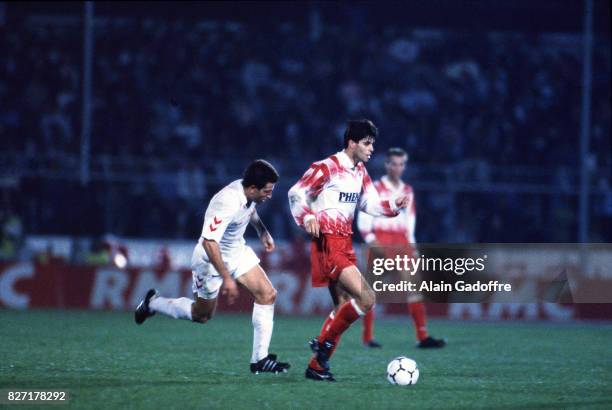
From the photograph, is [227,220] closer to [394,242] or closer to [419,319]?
[419,319]

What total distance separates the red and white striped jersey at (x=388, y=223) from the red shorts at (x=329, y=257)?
3325 mm

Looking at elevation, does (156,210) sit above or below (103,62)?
below

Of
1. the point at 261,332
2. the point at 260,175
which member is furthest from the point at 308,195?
the point at 261,332

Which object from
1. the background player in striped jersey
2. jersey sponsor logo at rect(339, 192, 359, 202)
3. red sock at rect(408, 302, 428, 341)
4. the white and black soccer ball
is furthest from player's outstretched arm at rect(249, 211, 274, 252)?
red sock at rect(408, 302, 428, 341)

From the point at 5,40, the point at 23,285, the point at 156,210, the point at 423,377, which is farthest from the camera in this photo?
the point at 5,40

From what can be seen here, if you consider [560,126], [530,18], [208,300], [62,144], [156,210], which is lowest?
[208,300]

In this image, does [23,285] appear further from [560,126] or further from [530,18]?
[530,18]

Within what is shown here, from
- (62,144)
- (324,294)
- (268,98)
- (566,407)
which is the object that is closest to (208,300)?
(566,407)

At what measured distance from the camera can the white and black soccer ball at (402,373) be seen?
27.0ft

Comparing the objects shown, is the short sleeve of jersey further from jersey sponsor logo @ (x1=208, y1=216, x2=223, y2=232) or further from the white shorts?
the white shorts

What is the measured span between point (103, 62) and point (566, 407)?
57.8 ft

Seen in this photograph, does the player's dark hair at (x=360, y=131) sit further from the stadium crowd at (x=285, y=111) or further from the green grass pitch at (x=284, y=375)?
the stadium crowd at (x=285, y=111)

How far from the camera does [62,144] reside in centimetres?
2081

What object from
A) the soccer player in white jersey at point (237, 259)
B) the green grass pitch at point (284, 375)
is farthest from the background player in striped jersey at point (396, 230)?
the soccer player in white jersey at point (237, 259)
